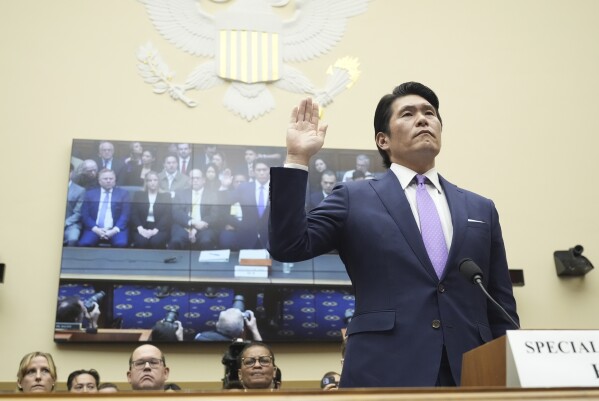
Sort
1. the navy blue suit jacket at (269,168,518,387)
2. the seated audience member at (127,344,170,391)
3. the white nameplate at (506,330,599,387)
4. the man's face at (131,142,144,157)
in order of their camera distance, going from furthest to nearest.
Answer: the man's face at (131,142,144,157)
the seated audience member at (127,344,170,391)
the navy blue suit jacket at (269,168,518,387)
the white nameplate at (506,330,599,387)

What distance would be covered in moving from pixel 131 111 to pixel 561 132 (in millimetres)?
4066

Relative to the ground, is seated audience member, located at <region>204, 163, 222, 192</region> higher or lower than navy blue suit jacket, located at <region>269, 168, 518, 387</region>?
higher

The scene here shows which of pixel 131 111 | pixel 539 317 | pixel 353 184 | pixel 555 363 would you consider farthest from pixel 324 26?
pixel 555 363

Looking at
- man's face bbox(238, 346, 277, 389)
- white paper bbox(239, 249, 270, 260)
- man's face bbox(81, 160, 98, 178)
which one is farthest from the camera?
man's face bbox(81, 160, 98, 178)

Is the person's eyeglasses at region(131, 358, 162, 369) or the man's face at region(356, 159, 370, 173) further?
the man's face at region(356, 159, 370, 173)

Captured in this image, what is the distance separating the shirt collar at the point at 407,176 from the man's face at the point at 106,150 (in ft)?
16.1

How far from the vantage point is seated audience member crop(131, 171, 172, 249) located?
6.80 meters

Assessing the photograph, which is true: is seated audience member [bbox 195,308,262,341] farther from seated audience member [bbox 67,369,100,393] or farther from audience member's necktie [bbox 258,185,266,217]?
seated audience member [bbox 67,369,100,393]

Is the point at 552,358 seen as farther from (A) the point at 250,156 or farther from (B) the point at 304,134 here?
(A) the point at 250,156

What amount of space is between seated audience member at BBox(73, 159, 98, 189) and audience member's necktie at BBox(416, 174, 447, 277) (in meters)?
4.98

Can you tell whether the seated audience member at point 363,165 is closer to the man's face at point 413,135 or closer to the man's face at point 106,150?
the man's face at point 106,150

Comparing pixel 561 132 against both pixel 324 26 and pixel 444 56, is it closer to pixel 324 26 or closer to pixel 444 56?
pixel 444 56

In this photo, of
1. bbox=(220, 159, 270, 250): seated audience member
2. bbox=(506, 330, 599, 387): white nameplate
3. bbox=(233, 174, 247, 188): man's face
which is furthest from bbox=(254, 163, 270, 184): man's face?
bbox=(506, 330, 599, 387): white nameplate

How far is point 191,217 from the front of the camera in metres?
6.95
